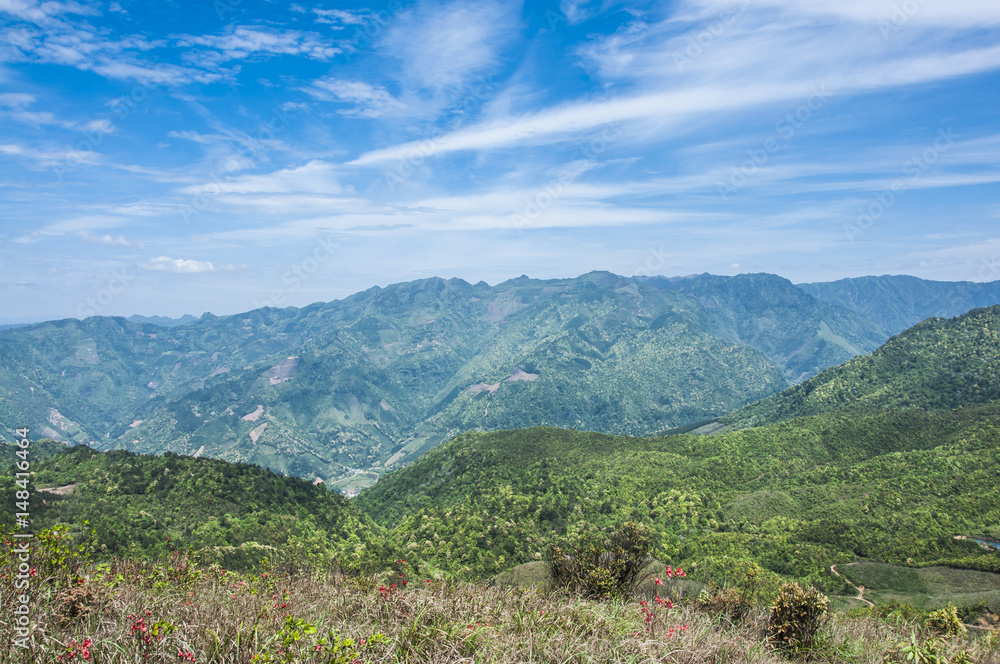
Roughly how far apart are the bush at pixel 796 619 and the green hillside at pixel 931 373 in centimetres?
18752

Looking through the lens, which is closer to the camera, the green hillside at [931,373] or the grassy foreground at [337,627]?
the grassy foreground at [337,627]

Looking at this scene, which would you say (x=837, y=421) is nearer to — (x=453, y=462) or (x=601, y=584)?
(x=453, y=462)

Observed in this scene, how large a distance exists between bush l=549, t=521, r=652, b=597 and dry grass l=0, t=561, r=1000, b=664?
90.3 inches

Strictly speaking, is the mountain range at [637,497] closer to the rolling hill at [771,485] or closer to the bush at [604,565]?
the rolling hill at [771,485]

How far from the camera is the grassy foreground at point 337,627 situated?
29.8 ft

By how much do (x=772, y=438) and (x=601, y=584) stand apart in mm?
155771

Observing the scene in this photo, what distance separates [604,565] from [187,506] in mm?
96905

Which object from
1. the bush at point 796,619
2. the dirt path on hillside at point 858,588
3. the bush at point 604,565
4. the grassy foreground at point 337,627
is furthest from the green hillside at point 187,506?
the dirt path on hillside at point 858,588

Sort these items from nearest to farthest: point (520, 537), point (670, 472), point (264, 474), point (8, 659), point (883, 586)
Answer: point (8, 659), point (883, 586), point (520, 537), point (264, 474), point (670, 472)

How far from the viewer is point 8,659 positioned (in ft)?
28.1

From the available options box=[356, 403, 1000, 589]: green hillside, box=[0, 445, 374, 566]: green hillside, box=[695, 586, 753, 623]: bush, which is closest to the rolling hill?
box=[356, 403, 1000, 589]: green hillside

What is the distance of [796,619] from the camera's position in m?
14.8

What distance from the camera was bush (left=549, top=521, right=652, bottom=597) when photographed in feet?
53.0

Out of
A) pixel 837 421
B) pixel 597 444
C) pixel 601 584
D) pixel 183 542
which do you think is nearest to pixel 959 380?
pixel 837 421
